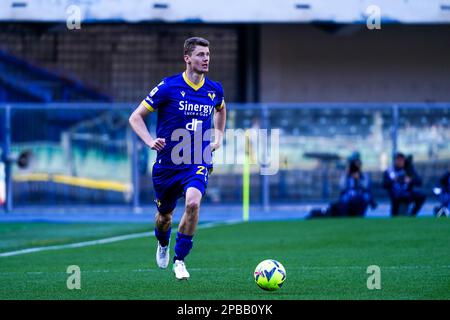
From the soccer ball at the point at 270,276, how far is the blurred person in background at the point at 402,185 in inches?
572

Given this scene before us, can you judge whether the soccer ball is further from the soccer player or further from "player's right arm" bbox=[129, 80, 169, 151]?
"player's right arm" bbox=[129, 80, 169, 151]

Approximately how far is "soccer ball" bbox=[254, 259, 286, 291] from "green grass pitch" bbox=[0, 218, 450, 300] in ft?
0.57

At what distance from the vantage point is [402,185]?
82.8 feet

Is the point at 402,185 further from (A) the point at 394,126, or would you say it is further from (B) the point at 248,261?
(B) the point at 248,261

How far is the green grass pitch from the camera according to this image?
10.9 meters

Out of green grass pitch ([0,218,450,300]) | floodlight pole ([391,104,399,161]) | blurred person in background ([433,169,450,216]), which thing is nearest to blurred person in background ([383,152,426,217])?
blurred person in background ([433,169,450,216])

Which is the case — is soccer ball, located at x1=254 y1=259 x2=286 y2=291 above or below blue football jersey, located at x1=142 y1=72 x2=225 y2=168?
below

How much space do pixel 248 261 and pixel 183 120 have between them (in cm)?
314

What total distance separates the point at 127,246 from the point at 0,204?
9821 millimetres

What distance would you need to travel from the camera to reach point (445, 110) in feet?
90.3

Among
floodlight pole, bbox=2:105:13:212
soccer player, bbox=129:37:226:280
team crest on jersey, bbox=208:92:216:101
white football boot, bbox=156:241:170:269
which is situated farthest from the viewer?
floodlight pole, bbox=2:105:13:212

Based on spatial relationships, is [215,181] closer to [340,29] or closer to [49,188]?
[49,188]

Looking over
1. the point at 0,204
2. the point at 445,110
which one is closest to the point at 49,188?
the point at 0,204
